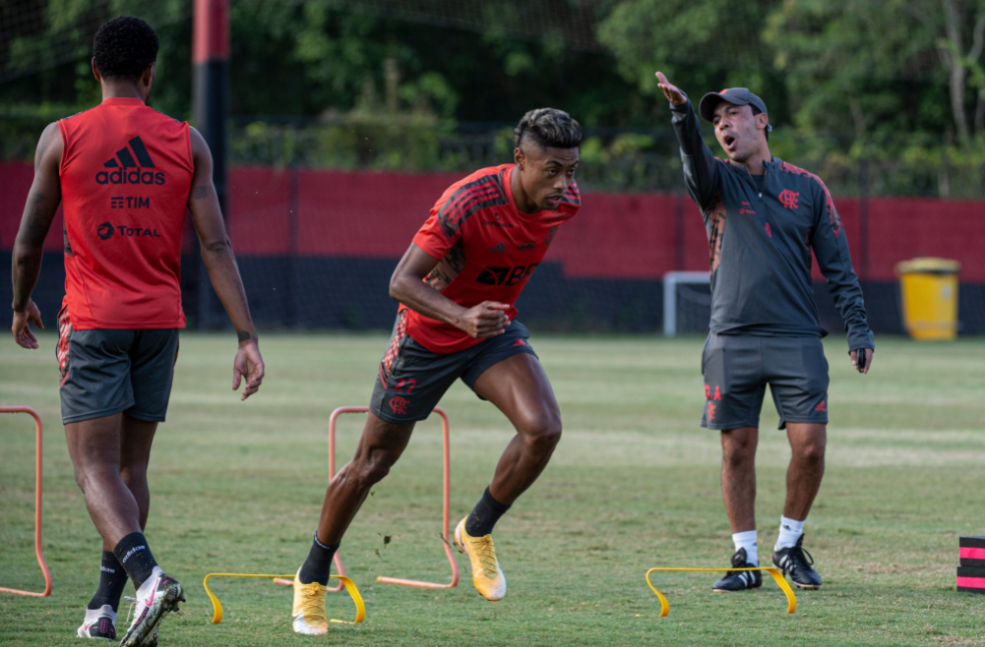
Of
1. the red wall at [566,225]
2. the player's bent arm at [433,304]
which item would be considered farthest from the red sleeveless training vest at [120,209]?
the red wall at [566,225]

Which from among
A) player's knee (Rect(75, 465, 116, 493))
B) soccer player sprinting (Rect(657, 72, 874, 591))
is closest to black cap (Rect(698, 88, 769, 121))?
soccer player sprinting (Rect(657, 72, 874, 591))

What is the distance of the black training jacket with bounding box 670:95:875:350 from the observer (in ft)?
22.2

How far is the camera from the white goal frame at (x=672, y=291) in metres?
31.5

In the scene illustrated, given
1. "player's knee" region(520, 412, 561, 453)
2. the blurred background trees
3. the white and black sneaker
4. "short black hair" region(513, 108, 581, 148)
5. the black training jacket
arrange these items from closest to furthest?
the white and black sneaker → "short black hair" region(513, 108, 581, 148) → "player's knee" region(520, 412, 561, 453) → the black training jacket → the blurred background trees

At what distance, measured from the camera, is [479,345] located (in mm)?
5789

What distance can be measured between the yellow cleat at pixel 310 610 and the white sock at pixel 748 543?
2261 mm

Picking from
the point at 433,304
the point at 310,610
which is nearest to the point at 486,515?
the point at 310,610

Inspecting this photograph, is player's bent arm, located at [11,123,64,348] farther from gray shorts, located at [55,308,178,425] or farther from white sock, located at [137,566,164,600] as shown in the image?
white sock, located at [137,566,164,600]

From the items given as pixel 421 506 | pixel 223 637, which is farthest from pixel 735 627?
pixel 421 506

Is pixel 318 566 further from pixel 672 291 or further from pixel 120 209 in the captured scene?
pixel 672 291

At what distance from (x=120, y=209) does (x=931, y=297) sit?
28.4 metres

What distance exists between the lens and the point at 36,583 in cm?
654

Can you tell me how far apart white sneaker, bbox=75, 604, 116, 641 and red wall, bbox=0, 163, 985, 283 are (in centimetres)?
2554

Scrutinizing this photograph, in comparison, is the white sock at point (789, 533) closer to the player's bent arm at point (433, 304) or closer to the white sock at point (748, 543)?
the white sock at point (748, 543)
